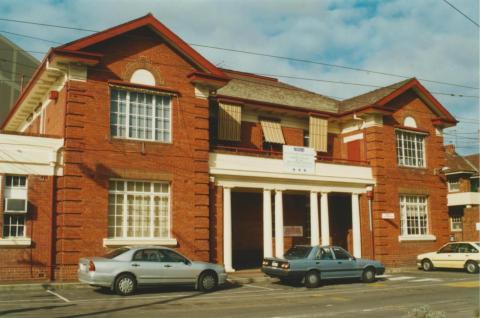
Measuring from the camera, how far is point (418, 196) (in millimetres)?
28188

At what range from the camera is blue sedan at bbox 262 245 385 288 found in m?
18.0

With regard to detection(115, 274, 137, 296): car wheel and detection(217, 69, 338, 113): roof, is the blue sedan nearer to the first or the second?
detection(115, 274, 137, 296): car wheel

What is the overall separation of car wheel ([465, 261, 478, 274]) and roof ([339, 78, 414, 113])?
8.64 m

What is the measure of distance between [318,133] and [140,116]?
1050 cm

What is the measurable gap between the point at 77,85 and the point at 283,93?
13.0 meters

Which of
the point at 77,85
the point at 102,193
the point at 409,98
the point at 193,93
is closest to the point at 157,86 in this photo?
the point at 193,93

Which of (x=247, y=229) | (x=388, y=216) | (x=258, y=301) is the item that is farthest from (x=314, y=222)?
(x=258, y=301)

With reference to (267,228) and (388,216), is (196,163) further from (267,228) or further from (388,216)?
(388,216)

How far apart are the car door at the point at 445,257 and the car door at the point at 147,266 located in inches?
569

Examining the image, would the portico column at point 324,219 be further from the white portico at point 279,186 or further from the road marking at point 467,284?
the road marking at point 467,284

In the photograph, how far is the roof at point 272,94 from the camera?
26305 mm

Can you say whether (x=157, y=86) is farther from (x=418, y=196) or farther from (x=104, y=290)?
(x=418, y=196)

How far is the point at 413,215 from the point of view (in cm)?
2794

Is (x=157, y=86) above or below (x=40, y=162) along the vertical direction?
above
